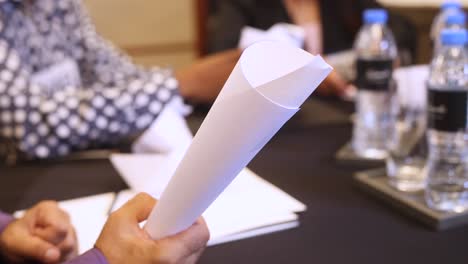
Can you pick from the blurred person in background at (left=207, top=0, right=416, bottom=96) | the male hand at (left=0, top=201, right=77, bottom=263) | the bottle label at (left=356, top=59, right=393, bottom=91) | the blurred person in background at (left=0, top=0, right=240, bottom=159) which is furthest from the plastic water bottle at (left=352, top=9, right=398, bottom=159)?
the blurred person in background at (left=207, top=0, right=416, bottom=96)

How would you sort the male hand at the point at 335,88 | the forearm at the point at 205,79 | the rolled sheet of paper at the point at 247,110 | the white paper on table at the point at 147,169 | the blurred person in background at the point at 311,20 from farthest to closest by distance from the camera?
1. the blurred person in background at the point at 311,20
2. the male hand at the point at 335,88
3. the forearm at the point at 205,79
4. the white paper on table at the point at 147,169
5. the rolled sheet of paper at the point at 247,110

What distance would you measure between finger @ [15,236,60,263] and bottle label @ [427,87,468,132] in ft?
1.78

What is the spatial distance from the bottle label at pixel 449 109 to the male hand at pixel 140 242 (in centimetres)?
41

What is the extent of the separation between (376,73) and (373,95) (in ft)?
0.21

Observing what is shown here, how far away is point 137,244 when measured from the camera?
47 cm

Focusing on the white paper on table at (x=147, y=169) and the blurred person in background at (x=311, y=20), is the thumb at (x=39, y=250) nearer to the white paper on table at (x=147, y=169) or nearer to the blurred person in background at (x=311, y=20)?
the white paper on table at (x=147, y=169)

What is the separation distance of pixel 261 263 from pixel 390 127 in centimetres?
55

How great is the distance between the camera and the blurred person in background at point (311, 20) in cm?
195

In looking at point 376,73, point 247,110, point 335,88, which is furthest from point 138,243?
point 335,88

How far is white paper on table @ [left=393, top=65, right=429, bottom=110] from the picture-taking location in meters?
0.97

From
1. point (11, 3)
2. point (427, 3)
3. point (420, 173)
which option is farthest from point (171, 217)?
point (427, 3)

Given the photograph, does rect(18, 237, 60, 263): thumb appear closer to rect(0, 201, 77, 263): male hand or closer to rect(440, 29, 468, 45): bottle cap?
rect(0, 201, 77, 263): male hand

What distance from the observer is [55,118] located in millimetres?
1086

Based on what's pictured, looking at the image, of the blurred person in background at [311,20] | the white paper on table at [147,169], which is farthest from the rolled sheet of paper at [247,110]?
the blurred person in background at [311,20]
